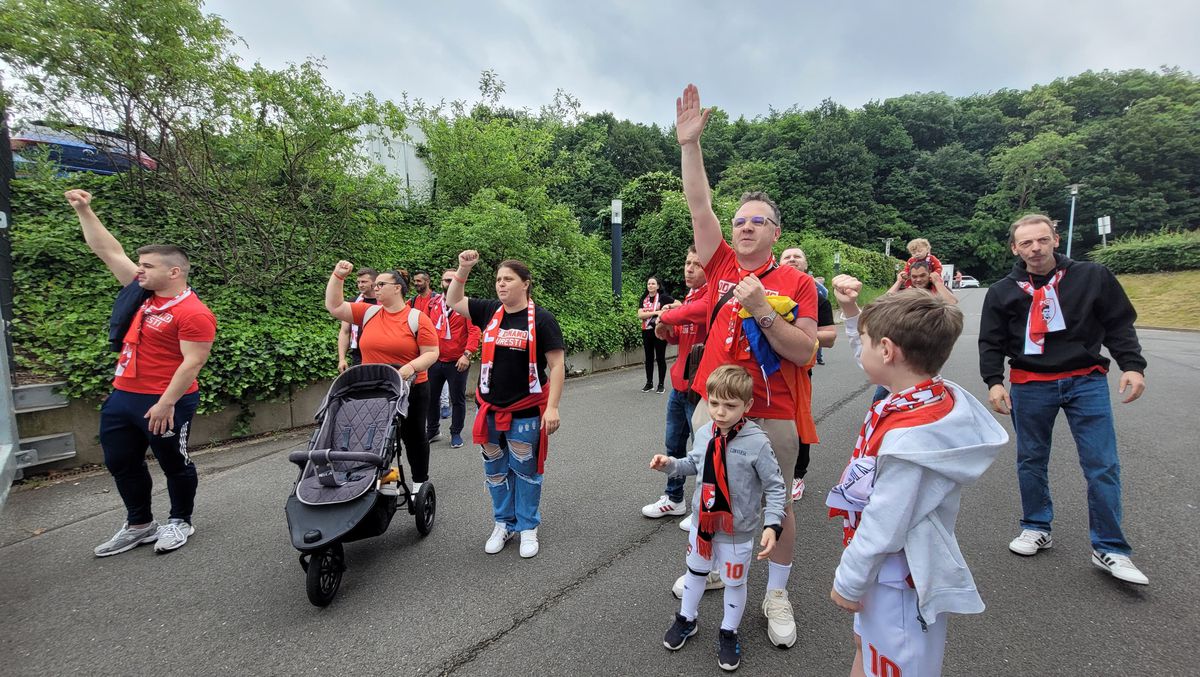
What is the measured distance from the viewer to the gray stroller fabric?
2.95 metres

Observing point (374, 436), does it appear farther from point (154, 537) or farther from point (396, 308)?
point (154, 537)

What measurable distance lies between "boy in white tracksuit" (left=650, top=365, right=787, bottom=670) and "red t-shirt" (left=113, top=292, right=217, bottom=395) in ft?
10.3

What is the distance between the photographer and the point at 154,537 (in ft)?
11.6

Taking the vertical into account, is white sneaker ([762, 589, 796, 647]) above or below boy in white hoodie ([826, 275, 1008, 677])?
below

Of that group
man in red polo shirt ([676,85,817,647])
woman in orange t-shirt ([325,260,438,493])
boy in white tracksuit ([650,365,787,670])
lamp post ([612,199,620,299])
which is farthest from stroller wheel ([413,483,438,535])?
lamp post ([612,199,620,299])

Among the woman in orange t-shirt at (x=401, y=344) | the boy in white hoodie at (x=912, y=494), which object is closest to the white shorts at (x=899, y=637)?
the boy in white hoodie at (x=912, y=494)

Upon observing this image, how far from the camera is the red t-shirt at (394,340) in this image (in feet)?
13.6

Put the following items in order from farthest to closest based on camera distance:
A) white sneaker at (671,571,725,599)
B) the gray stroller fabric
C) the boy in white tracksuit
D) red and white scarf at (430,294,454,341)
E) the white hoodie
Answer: red and white scarf at (430,294,454,341), the gray stroller fabric, white sneaker at (671,571,725,599), the boy in white tracksuit, the white hoodie

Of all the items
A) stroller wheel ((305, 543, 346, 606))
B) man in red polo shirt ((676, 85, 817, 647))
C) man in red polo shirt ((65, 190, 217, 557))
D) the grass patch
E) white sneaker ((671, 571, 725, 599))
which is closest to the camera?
man in red polo shirt ((676, 85, 817, 647))

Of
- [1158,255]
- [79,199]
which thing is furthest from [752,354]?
[1158,255]

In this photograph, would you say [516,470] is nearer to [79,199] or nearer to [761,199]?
[761,199]

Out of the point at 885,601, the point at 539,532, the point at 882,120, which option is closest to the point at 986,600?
the point at 885,601

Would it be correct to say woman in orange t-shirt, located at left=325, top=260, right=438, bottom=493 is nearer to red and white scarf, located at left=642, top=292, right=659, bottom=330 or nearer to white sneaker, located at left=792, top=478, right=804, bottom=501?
white sneaker, located at left=792, top=478, right=804, bottom=501

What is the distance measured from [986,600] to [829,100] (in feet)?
240
